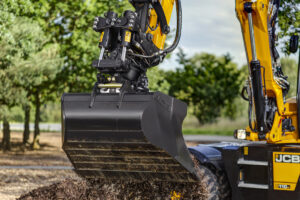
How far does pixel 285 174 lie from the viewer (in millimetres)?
5145

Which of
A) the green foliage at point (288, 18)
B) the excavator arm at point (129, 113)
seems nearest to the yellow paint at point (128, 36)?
the excavator arm at point (129, 113)

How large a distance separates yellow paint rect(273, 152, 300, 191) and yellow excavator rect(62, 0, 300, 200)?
11 mm

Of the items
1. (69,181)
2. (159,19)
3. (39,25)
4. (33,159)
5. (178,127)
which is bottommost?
(33,159)

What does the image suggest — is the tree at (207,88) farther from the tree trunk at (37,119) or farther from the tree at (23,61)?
the tree at (23,61)

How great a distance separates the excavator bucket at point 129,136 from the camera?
14.5ft

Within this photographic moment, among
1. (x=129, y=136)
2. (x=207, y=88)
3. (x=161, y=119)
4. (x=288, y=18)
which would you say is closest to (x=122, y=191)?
(x=129, y=136)

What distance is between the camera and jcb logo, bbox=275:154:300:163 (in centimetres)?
511

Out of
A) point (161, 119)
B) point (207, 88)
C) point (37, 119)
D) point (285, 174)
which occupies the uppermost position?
point (161, 119)

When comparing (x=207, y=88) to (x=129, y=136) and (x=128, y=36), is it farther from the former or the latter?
(x=129, y=136)

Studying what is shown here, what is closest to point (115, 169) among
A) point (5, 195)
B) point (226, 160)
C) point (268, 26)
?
point (226, 160)

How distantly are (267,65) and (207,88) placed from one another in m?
29.9

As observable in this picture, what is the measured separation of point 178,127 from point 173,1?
1503 millimetres

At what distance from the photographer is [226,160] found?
5902 millimetres

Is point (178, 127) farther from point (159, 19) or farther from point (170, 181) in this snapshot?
point (159, 19)
